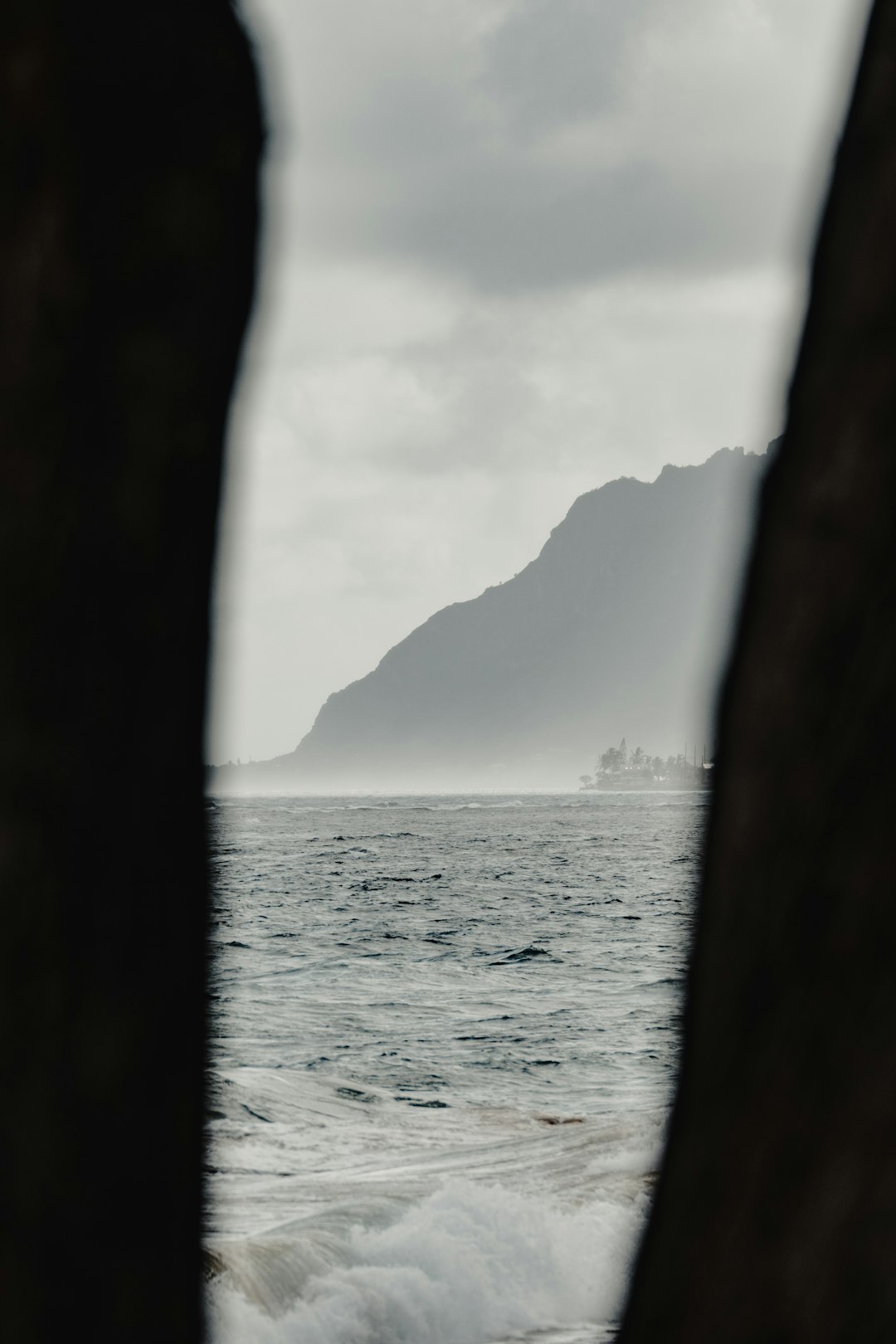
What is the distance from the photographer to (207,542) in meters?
1.01

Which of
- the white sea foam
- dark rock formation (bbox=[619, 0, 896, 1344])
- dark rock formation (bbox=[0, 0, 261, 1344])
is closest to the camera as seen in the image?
dark rock formation (bbox=[619, 0, 896, 1344])

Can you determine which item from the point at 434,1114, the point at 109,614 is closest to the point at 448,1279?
the point at 434,1114

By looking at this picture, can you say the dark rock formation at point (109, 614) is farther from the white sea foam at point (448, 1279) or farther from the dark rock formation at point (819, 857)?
the white sea foam at point (448, 1279)

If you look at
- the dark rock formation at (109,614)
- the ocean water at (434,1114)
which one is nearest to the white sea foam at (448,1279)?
the ocean water at (434,1114)

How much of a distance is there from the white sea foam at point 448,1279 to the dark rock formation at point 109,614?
695 centimetres

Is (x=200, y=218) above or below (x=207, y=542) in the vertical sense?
above

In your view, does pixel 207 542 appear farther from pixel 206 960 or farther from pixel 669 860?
pixel 669 860

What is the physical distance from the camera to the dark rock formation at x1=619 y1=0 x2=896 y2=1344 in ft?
2.59

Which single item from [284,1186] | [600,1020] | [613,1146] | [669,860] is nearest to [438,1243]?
[284,1186]

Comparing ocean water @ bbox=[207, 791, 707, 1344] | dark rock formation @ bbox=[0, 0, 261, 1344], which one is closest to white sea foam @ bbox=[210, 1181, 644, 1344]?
ocean water @ bbox=[207, 791, 707, 1344]

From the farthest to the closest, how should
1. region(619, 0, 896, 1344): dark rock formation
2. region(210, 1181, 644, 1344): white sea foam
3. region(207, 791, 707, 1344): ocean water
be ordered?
region(207, 791, 707, 1344): ocean water → region(210, 1181, 644, 1344): white sea foam → region(619, 0, 896, 1344): dark rock formation

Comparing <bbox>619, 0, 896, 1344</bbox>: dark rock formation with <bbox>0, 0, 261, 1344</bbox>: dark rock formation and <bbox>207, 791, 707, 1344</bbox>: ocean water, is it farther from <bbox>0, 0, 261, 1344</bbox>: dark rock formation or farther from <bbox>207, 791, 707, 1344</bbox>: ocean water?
<bbox>0, 0, 261, 1344</bbox>: dark rock formation

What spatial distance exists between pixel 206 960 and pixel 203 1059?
0.08m

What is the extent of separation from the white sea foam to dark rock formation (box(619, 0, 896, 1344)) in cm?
701
